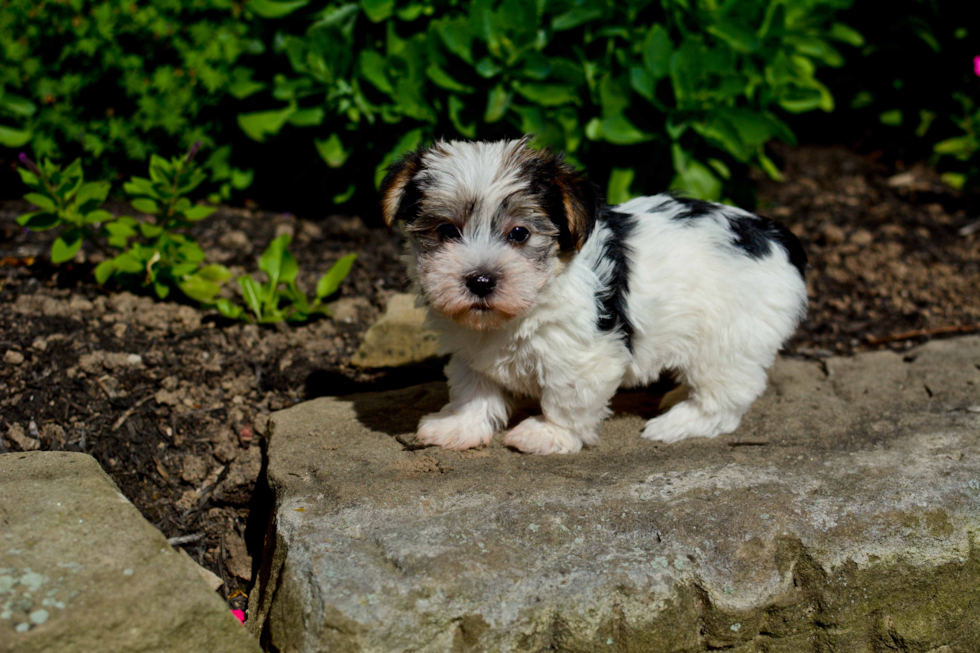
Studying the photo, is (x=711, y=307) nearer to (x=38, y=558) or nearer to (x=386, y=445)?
(x=386, y=445)

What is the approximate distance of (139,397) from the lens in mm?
4660

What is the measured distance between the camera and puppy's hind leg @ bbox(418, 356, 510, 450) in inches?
163

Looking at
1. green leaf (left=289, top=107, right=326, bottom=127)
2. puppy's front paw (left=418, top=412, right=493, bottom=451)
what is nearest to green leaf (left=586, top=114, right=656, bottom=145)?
green leaf (left=289, top=107, right=326, bottom=127)

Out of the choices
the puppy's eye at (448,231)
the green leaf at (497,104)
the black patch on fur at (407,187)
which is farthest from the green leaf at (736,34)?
the puppy's eye at (448,231)

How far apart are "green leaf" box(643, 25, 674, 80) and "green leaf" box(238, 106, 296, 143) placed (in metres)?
2.78

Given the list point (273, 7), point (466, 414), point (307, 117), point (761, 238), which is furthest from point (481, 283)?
point (273, 7)

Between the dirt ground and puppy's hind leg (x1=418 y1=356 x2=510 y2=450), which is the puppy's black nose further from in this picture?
the dirt ground

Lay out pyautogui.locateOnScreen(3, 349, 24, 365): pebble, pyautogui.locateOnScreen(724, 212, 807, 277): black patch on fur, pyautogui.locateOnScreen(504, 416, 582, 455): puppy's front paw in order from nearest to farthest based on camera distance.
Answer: pyautogui.locateOnScreen(504, 416, 582, 455): puppy's front paw
pyautogui.locateOnScreen(724, 212, 807, 277): black patch on fur
pyautogui.locateOnScreen(3, 349, 24, 365): pebble

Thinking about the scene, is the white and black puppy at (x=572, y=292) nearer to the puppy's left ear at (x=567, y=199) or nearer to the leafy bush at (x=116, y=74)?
the puppy's left ear at (x=567, y=199)

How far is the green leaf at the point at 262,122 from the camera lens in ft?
21.2

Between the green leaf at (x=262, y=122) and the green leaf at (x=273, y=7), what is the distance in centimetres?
71

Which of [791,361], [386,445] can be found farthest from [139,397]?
[791,361]

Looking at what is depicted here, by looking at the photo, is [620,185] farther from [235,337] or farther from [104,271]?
[104,271]

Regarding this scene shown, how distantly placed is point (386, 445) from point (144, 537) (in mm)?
1316
